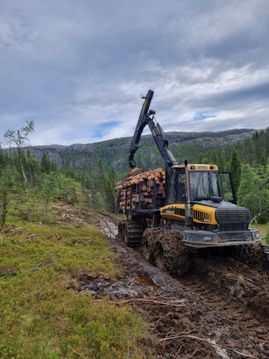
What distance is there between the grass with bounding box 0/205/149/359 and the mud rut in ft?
1.95

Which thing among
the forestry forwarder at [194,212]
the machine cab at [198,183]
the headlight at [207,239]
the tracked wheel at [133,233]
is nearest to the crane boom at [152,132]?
the forestry forwarder at [194,212]

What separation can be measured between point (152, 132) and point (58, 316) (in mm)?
12007

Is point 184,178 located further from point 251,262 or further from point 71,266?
point 71,266

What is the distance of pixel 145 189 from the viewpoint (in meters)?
17.2

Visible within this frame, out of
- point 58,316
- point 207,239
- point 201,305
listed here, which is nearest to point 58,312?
point 58,316

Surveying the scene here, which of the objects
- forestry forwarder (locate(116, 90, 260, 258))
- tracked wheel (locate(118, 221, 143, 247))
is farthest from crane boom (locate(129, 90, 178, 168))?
tracked wheel (locate(118, 221, 143, 247))

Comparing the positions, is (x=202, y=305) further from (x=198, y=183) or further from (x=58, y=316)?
(x=198, y=183)

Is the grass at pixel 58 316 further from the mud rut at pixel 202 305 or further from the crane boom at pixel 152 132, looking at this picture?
the crane boom at pixel 152 132

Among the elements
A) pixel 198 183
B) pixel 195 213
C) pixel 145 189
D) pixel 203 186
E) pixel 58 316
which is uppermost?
pixel 198 183

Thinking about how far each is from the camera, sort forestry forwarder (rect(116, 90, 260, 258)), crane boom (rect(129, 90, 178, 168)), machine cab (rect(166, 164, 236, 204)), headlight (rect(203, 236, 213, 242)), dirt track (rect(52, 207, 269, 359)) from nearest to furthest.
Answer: dirt track (rect(52, 207, 269, 359)) < headlight (rect(203, 236, 213, 242)) < forestry forwarder (rect(116, 90, 260, 258)) < machine cab (rect(166, 164, 236, 204)) < crane boom (rect(129, 90, 178, 168))

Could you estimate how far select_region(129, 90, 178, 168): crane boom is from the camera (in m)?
16.1

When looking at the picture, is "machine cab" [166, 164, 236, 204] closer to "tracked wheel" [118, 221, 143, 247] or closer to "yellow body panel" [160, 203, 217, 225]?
"yellow body panel" [160, 203, 217, 225]

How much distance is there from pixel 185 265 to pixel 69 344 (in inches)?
265

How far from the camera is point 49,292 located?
8953 mm
